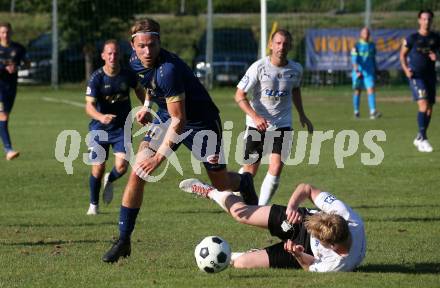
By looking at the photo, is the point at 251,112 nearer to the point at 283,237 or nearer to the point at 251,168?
the point at 251,168

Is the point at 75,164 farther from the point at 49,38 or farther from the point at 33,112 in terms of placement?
the point at 49,38

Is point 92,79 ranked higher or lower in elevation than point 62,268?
higher

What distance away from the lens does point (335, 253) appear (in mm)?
7461

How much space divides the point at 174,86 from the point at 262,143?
122 inches

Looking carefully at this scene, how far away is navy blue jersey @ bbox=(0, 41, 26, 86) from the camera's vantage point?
16.4 m

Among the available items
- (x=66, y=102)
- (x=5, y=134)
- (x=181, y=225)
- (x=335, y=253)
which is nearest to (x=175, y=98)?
(x=335, y=253)

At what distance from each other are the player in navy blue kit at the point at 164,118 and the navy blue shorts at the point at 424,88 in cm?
894

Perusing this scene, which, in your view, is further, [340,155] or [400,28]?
[400,28]

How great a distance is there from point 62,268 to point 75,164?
8.16m

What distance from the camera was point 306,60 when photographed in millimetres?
35500

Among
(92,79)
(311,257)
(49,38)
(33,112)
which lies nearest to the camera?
(311,257)

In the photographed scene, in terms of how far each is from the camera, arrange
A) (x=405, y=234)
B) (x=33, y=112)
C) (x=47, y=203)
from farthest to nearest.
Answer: (x=33, y=112), (x=47, y=203), (x=405, y=234)

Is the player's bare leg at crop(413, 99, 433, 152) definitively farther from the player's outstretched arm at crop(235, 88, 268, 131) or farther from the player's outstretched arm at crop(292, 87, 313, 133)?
the player's outstretched arm at crop(235, 88, 268, 131)

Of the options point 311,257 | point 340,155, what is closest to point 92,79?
point 311,257
